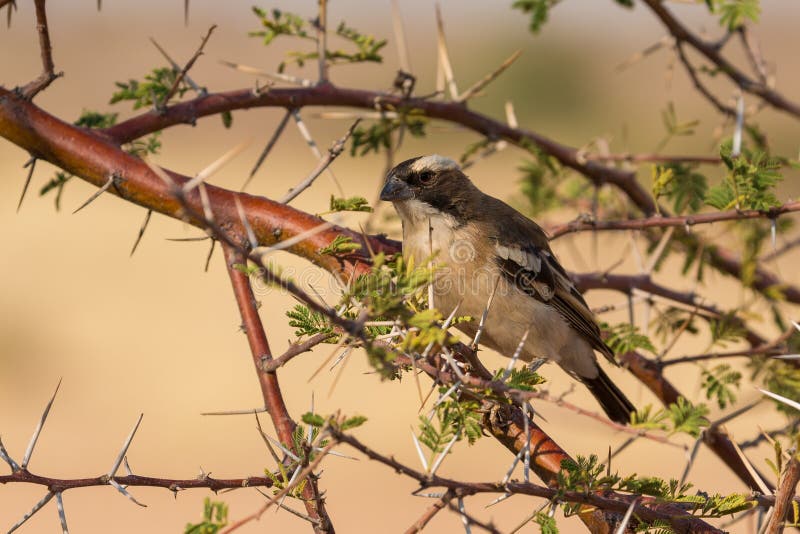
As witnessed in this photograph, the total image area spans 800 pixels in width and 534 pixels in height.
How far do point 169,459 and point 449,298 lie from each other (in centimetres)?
693

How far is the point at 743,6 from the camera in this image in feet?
11.8

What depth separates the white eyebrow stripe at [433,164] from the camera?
4965mm

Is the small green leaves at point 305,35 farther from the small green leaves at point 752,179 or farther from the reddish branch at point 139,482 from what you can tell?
the reddish branch at point 139,482

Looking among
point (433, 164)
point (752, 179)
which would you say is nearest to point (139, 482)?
point (752, 179)

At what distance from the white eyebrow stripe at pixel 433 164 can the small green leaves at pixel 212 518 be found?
3281 mm

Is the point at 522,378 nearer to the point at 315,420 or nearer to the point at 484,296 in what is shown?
the point at 315,420

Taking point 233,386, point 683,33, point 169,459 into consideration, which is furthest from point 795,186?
point 683,33

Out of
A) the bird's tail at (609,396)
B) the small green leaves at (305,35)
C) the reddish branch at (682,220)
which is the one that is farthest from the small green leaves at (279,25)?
the bird's tail at (609,396)

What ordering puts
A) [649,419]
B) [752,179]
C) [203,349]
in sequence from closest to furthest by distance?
[649,419]
[752,179]
[203,349]

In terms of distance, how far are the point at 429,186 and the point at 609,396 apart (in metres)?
1.87

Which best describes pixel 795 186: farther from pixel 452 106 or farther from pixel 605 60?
pixel 452 106

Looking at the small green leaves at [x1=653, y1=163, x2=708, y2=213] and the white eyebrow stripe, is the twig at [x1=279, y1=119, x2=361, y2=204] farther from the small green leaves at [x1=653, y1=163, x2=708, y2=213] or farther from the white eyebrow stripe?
the small green leaves at [x1=653, y1=163, x2=708, y2=213]

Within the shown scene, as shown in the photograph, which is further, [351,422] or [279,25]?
[279,25]

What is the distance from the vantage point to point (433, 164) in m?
5.02
